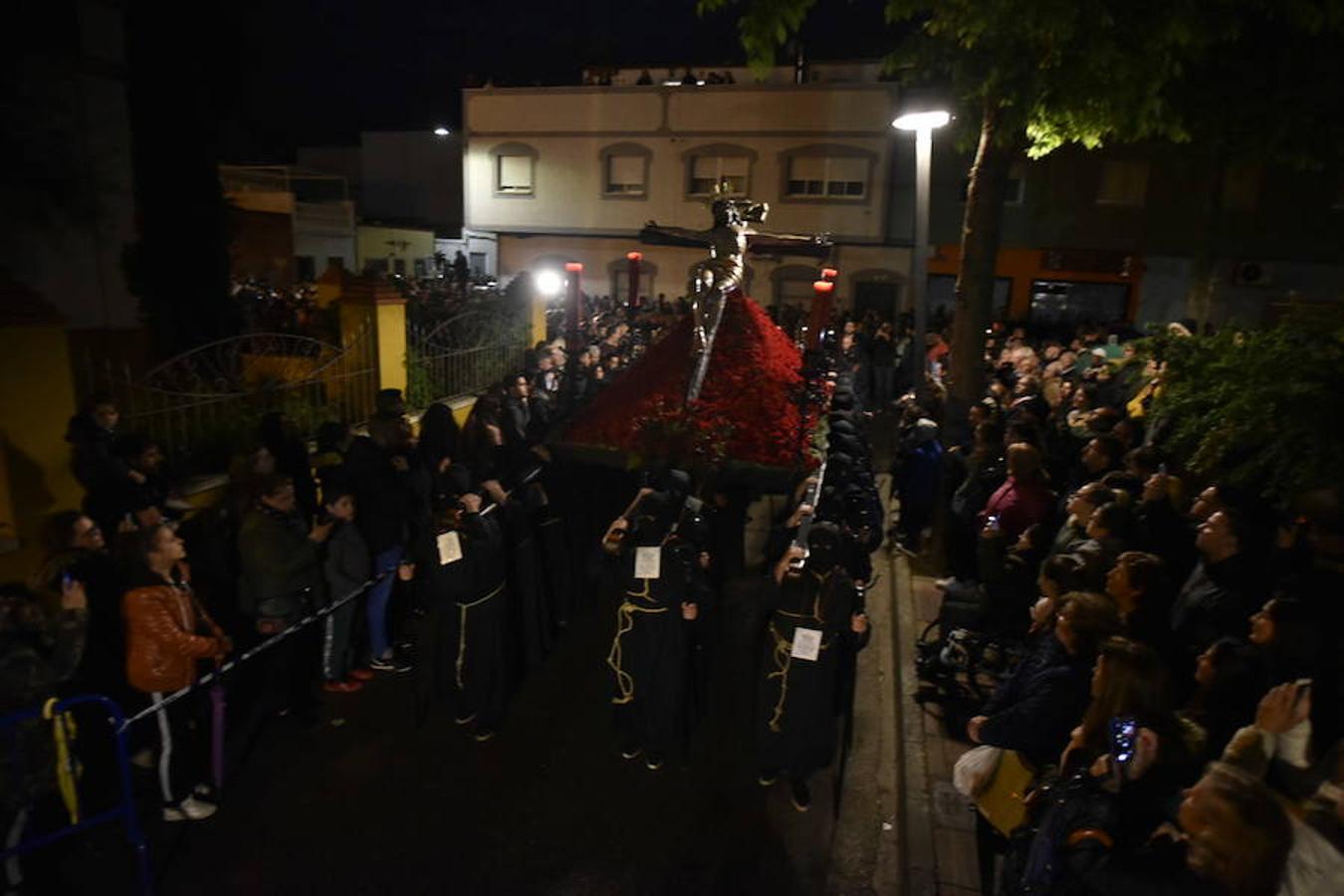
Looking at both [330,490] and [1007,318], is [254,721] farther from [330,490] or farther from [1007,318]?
[1007,318]

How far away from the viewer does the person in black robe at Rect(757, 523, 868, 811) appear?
4852mm

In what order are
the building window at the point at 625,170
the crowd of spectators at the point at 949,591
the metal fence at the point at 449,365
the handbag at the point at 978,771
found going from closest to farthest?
the crowd of spectators at the point at 949,591 → the handbag at the point at 978,771 → the metal fence at the point at 449,365 → the building window at the point at 625,170

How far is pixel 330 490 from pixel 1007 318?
21866mm

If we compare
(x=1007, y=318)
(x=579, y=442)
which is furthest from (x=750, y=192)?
(x=579, y=442)

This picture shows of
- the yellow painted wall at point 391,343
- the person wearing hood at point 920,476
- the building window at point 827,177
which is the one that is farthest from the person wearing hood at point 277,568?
the building window at point 827,177

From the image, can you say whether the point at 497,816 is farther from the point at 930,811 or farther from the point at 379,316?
the point at 379,316

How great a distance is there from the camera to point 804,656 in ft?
15.8

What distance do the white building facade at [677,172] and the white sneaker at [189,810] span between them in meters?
20.5

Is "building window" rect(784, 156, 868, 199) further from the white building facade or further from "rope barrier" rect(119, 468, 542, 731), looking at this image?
"rope barrier" rect(119, 468, 542, 731)

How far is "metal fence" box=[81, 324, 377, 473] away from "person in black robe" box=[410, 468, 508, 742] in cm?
293

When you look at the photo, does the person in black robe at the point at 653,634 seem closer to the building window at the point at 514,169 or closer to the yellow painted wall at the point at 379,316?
the yellow painted wall at the point at 379,316

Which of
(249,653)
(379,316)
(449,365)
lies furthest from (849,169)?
(249,653)

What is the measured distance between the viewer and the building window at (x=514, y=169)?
25.7 m

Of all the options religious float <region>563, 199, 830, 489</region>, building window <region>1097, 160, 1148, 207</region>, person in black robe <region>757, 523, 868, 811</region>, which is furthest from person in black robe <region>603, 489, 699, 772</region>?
building window <region>1097, 160, 1148, 207</region>
